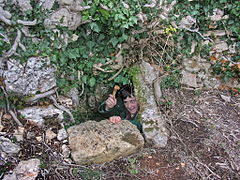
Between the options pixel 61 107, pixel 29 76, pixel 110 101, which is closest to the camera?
pixel 29 76

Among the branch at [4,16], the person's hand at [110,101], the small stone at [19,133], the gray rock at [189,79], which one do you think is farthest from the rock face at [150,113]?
the branch at [4,16]

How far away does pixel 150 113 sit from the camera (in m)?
3.30

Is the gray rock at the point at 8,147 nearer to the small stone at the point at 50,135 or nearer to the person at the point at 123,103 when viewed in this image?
the small stone at the point at 50,135

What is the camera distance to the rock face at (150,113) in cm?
309

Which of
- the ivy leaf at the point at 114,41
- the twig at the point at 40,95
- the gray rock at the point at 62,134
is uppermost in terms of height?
the ivy leaf at the point at 114,41

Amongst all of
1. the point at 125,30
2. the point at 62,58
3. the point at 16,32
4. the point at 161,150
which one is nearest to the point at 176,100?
the point at 161,150

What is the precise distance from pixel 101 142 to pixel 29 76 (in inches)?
50.4

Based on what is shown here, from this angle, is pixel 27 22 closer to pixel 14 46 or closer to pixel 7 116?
pixel 14 46

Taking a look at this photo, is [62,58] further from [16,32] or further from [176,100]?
[176,100]

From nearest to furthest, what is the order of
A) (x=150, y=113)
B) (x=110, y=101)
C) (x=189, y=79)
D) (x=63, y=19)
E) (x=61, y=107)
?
(x=63, y=19) → (x=61, y=107) → (x=150, y=113) → (x=110, y=101) → (x=189, y=79)

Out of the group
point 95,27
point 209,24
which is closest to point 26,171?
point 95,27

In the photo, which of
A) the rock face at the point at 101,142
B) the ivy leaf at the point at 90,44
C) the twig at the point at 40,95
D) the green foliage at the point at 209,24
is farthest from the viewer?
the green foliage at the point at 209,24

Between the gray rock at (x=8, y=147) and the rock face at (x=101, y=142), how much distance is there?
63 cm

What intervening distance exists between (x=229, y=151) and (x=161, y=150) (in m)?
0.92
